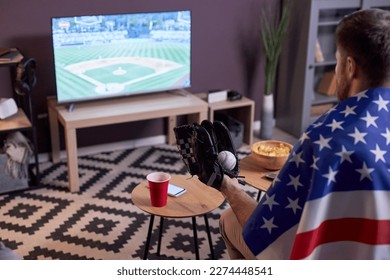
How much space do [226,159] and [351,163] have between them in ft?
2.22

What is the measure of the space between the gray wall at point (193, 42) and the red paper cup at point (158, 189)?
65.8 inches

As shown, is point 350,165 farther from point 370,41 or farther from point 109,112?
point 109,112

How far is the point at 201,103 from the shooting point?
3.87 m

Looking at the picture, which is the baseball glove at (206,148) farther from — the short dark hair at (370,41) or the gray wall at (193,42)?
the gray wall at (193,42)

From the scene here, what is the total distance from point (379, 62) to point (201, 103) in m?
2.40

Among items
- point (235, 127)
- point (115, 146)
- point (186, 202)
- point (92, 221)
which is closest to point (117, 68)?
point (115, 146)

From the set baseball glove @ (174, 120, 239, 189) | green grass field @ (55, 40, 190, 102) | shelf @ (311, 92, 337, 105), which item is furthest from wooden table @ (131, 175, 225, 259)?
shelf @ (311, 92, 337, 105)

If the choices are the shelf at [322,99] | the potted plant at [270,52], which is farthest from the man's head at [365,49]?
the shelf at [322,99]

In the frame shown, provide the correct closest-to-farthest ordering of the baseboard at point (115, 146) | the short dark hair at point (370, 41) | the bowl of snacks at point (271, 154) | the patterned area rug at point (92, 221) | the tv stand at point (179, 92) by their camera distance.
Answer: the short dark hair at point (370, 41), the bowl of snacks at point (271, 154), the patterned area rug at point (92, 221), the baseboard at point (115, 146), the tv stand at point (179, 92)

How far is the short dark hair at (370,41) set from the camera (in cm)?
149

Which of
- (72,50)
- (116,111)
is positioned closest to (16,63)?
(72,50)

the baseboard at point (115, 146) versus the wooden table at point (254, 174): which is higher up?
the wooden table at point (254, 174)

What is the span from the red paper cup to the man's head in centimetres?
100
